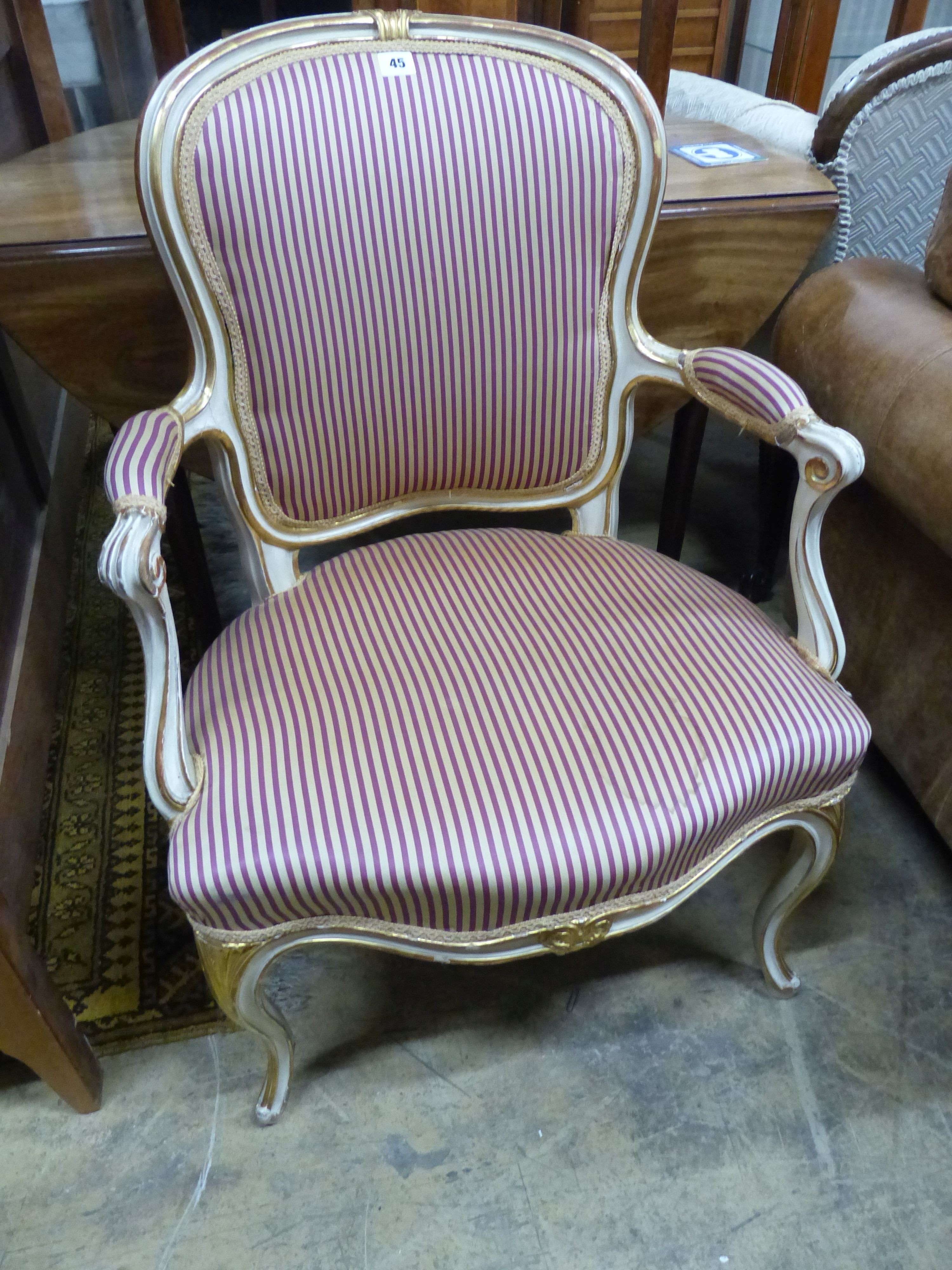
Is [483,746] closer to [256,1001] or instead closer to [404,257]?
[256,1001]

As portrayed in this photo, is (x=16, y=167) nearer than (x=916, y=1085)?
No

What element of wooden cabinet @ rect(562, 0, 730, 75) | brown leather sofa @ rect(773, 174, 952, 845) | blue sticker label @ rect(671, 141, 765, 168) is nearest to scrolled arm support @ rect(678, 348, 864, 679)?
brown leather sofa @ rect(773, 174, 952, 845)

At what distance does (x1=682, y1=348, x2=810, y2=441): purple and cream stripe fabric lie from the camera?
0.79m

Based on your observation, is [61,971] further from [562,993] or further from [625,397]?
[625,397]

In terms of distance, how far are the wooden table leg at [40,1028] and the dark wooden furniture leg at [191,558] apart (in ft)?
1.55

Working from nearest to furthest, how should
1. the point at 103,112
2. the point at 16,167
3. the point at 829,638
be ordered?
1. the point at 829,638
2. the point at 16,167
3. the point at 103,112

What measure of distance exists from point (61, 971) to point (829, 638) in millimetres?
888

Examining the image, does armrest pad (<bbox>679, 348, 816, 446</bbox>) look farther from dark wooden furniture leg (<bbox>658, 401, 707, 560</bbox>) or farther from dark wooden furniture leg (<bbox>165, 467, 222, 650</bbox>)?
dark wooden furniture leg (<bbox>165, 467, 222, 650</bbox>)

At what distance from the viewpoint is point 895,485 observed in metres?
0.90

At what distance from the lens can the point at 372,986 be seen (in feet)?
3.28

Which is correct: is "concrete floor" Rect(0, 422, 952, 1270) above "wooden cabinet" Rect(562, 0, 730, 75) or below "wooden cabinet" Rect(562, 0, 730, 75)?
below

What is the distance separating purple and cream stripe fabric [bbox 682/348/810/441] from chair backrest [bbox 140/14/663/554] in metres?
0.09

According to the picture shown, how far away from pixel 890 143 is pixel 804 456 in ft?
2.36

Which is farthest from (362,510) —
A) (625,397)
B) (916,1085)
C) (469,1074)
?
(916,1085)
